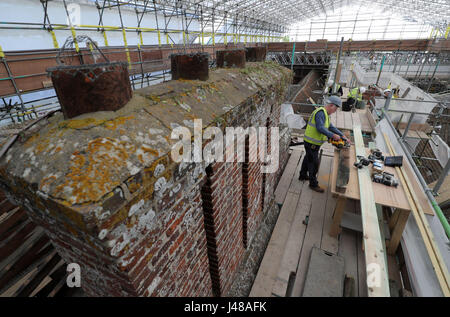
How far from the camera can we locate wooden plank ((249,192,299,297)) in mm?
3082

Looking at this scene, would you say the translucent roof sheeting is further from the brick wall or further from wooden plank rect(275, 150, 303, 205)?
the brick wall

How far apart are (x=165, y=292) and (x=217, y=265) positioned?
0.88m

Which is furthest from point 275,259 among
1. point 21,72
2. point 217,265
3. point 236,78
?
point 21,72

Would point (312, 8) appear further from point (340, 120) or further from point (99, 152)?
point (99, 152)

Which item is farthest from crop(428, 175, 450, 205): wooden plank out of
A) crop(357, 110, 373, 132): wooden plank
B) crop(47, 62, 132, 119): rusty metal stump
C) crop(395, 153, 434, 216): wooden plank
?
crop(47, 62, 132, 119): rusty metal stump

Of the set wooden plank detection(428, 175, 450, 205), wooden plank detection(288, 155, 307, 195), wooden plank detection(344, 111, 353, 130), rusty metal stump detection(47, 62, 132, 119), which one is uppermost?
rusty metal stump detection(47, 62, 132, 119)

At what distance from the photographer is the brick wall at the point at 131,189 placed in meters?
0.97

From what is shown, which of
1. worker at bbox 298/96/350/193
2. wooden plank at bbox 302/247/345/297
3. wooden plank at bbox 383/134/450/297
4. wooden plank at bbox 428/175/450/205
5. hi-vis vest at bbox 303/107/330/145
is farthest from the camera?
wooden plank at bbox 428/175/450/205

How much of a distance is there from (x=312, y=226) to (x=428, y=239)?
1541mm

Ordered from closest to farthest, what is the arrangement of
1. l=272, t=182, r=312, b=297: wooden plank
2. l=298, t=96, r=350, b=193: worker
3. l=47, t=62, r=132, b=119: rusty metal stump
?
l=47, t=62, r=132, b=119: rusty metal stump
l=272, t=182, r=312, b=297: wooden plank
l=298, t=96, r=350, b=193: worker

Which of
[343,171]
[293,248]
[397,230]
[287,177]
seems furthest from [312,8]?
[293,248]

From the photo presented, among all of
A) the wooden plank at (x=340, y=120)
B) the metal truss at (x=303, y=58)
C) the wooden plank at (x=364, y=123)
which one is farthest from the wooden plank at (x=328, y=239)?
the metal truss at (x=303, y=58)

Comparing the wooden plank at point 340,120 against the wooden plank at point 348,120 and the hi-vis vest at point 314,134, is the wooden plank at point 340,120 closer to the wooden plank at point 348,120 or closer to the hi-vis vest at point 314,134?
the wooden plank at point 348,120

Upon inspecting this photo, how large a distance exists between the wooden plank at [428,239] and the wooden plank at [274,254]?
1749 millimetres
